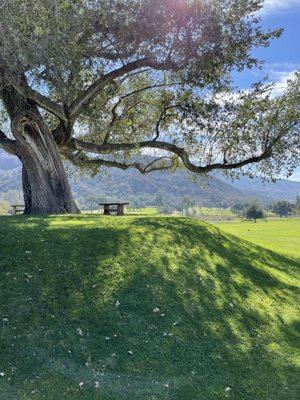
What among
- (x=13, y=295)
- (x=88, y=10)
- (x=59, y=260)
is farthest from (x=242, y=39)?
(x=13, y=295)

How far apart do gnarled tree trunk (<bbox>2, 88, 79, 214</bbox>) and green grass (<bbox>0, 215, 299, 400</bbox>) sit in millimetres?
5392

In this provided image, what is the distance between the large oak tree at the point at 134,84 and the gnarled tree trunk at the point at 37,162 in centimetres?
5

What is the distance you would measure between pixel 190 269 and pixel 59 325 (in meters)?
5.34

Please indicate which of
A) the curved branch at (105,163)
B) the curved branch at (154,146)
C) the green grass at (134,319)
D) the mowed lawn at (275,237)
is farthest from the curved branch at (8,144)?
the mowed lawn at (275,237)

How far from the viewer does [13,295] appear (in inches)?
406

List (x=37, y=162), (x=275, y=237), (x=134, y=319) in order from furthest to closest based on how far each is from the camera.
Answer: (x=275, y=237) < (x=37, y=162) < (x=134, y=319)

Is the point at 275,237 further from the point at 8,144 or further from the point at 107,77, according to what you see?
the point at 8,144

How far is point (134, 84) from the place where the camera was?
27172 millimetres

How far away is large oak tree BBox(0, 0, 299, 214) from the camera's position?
15812mm

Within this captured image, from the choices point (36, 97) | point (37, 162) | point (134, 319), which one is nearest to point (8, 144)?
point (37, 162)

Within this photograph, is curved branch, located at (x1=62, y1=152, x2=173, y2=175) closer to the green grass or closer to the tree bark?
the tree bark

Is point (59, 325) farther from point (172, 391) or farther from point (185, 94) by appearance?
point (185, 94)

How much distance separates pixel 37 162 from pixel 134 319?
12603 millimetres

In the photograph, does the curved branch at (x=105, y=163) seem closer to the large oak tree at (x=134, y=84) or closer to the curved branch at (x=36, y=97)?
the large oak tree at (x=134, y=84)
